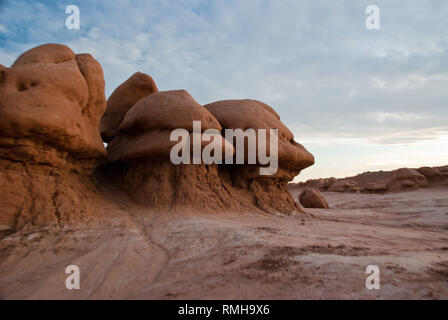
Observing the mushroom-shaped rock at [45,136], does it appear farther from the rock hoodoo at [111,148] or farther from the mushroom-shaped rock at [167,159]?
the mushroom-shaped rock at [167,159]

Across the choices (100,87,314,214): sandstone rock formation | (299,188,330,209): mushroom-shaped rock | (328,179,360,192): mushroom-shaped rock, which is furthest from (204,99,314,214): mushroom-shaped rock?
(328,179,360,192): mushroom-shaped rock

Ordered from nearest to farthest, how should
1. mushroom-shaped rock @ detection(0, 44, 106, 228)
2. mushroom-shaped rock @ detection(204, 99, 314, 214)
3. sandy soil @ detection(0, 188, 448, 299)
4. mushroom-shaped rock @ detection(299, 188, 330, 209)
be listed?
1. sandy soil @ detection(0, 188, 448, 299)
2. mushroom-shaped rock @ detection(0, 44, 106, 228)
3. mushroom-shaped rock @ detection(204, 99, 314, 214)
4. mushroom-shaped rock @ detection(299, 188, 330, 209)

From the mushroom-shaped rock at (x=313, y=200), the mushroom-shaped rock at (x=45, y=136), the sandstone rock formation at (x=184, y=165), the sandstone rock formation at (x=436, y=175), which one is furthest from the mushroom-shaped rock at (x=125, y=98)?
the sandstone rock formation at (x=436, y=175)

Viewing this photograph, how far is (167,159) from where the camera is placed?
15.9 feet

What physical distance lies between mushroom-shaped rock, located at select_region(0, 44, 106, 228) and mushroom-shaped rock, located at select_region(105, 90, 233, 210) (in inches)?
31.0

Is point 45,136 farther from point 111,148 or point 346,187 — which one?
point 346,187

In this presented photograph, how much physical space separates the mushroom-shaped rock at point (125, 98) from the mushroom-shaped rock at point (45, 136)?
186 centimetres

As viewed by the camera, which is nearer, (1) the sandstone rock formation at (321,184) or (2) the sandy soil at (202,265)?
(2) the sandy soil at (202,265)

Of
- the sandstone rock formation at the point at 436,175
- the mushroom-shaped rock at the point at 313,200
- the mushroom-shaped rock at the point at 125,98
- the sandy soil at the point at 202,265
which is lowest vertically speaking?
the mushroom-shaped rock at the point at 313,200

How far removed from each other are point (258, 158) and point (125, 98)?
3.65m

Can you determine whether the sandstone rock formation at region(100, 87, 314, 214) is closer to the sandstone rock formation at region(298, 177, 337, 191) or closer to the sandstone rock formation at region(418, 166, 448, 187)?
the sandstone rock formation at region(418, 166, 448, 187)

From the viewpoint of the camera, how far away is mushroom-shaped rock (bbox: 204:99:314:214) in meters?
5.62

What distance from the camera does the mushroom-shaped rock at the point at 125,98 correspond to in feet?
20.8
